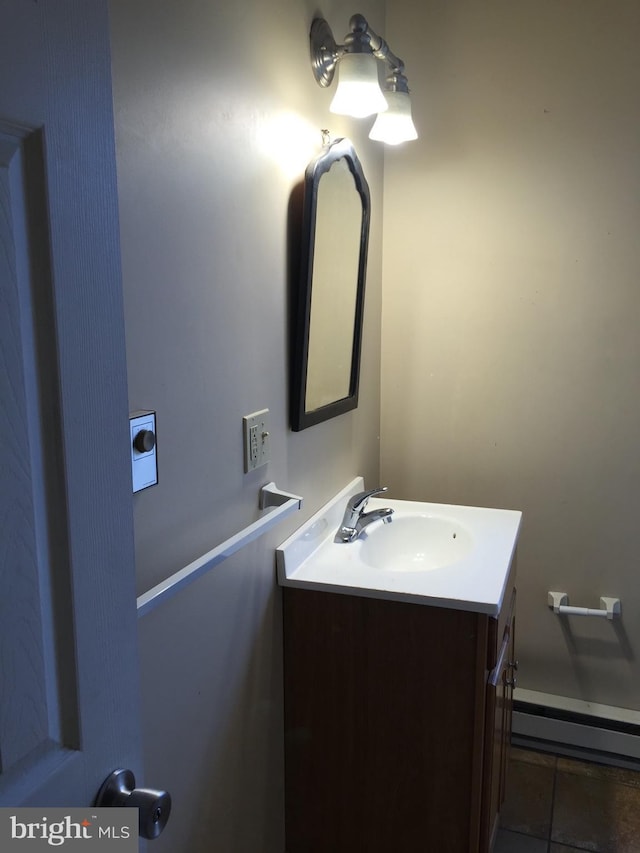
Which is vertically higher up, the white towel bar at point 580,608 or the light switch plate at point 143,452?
the light switch plate at point 143,452

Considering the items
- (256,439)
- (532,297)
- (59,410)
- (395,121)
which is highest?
(395,121)

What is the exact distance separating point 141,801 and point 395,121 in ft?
5.33

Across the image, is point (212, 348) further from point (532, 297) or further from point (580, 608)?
point (580, 608)

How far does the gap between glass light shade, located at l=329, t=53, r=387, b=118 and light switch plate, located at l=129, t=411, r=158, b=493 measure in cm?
92

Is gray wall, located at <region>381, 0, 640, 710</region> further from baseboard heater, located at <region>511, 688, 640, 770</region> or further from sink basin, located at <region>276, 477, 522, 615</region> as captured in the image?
sink basin, located at <region>276, 477, 522, 615</region>

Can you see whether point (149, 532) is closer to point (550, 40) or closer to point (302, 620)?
point (302, 620)

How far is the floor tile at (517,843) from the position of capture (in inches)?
71.1

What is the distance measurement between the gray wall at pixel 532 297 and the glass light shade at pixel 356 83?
0.63 metres

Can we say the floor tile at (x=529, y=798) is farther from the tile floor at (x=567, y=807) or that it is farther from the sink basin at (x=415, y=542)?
the sink basin at (x=415, y=542)

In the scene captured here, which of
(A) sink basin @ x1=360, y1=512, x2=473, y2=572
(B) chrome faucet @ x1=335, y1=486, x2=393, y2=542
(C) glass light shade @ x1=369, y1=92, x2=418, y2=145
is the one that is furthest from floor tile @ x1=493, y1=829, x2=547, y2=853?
(C) glass light shade @ x1=369, y1=92, x2=418, y2=145

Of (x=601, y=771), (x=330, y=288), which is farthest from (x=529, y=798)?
(x=330, y=288)

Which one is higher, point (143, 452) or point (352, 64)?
point (352, 64)

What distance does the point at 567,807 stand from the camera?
1.96 meters

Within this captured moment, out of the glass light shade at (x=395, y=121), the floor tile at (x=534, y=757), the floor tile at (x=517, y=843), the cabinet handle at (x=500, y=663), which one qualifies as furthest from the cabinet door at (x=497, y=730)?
the glass light shade at (x=395, y=121)
